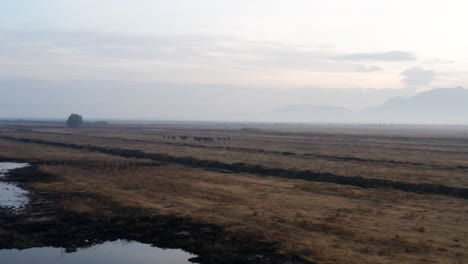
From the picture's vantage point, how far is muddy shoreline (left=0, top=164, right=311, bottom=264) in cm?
1628

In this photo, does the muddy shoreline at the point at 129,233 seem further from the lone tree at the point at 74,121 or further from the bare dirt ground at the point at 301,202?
the lone tree at the point at 74,121

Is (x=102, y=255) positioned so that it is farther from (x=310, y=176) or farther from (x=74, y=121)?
(x=74, y=121)

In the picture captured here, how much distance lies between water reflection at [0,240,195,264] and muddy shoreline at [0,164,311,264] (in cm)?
42

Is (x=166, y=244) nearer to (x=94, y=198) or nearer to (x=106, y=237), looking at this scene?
(x=106, y=237)

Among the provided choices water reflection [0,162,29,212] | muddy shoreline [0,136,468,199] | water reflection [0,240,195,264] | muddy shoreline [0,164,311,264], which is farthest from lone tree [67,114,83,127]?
water reflection [0,240,195,264]

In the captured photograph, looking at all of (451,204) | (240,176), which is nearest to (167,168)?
(240,176)

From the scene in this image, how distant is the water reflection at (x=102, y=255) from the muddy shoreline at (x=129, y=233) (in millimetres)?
420

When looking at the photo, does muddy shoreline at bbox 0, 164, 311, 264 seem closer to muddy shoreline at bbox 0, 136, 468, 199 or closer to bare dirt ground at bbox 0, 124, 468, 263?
bare dirt ground at bbox 0, 124, 468, 263

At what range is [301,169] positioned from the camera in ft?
132

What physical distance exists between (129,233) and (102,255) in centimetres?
252

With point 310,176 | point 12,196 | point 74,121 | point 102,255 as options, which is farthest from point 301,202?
point 74,121

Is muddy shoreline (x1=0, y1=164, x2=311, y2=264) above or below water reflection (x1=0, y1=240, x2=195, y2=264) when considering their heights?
above

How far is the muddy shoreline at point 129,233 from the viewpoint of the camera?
16281mm

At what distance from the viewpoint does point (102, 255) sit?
53.6ft
